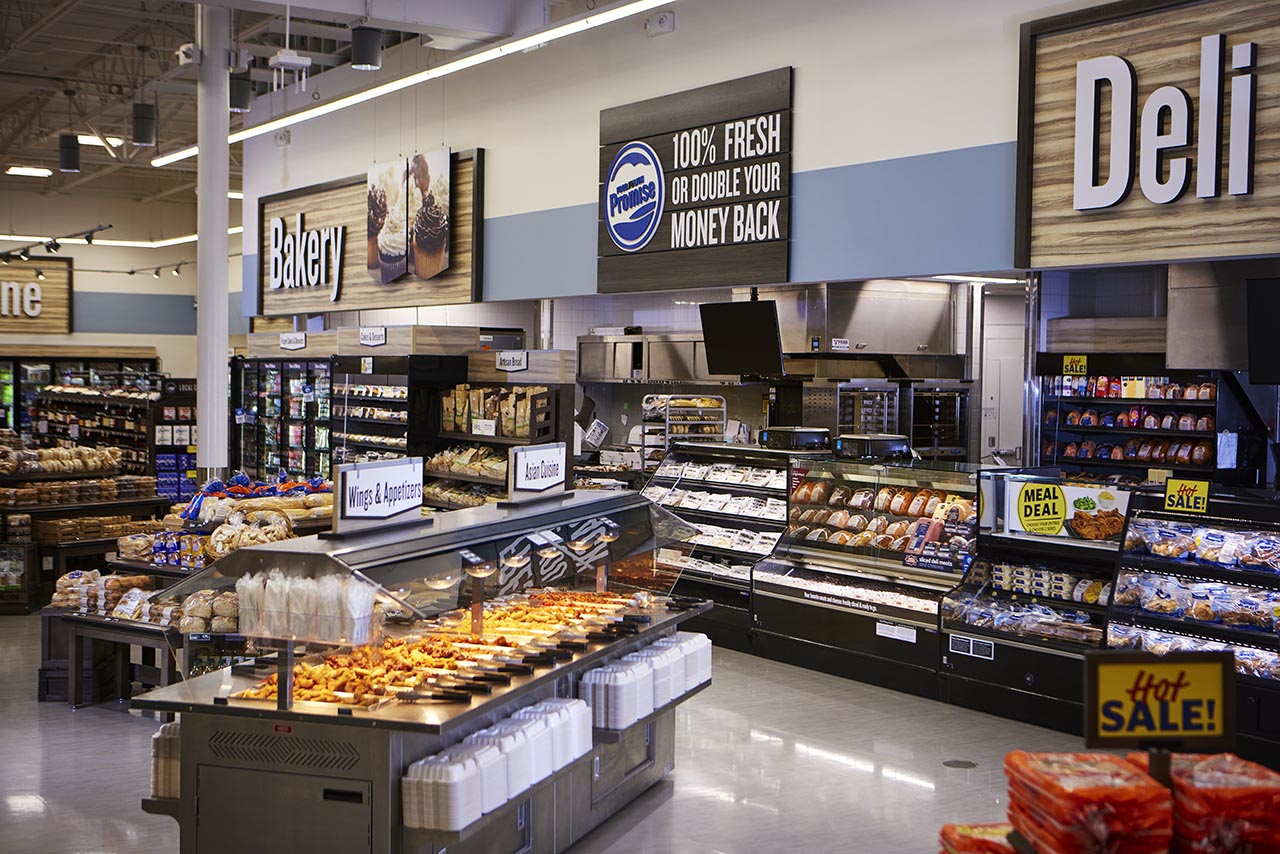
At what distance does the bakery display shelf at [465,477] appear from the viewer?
981 cm

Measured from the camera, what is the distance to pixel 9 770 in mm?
5859

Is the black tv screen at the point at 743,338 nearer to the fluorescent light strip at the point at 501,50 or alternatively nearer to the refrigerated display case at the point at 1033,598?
the fluorescent light strip at the point at 501,50

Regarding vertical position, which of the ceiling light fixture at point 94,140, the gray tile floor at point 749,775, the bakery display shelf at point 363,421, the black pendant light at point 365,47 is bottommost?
the gray tile floor at point 749,775

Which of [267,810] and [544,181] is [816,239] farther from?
[267,810]

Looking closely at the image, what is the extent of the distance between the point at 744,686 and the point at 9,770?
13.7ft

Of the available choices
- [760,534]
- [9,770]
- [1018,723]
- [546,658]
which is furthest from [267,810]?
[760,534]

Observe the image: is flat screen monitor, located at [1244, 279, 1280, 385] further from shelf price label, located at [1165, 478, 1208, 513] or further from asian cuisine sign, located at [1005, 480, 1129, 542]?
shelf price label, located at [1165, 478, 1208, 513]

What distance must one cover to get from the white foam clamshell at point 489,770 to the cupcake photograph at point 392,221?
9.48 meters

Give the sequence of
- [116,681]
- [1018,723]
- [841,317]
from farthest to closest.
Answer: [841,317] < [116,681] < [1018,723]

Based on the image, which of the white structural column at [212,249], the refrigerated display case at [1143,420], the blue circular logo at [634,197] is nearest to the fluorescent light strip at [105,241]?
the white structural column at [212,249]

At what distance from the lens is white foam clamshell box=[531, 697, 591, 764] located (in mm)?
4441

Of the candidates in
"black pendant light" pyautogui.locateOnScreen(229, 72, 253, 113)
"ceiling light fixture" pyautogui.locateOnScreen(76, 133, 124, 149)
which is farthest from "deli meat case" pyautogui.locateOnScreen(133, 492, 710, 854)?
"ceiling light fixture" pyautogui.locateOnScreen(76, 133, 124, 149)

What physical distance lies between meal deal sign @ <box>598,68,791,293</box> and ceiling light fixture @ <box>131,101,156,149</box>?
6.19m

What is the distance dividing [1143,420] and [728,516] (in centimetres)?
308
